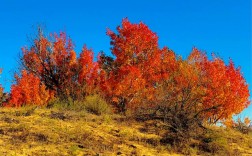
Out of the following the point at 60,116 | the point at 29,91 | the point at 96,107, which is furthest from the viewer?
the point at 29,91

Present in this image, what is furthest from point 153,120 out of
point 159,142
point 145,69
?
point 145,69

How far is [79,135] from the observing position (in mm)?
13328

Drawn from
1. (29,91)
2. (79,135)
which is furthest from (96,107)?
(29,91)

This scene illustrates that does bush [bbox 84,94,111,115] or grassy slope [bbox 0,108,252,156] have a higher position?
bush [bbox 84,94,111,115]

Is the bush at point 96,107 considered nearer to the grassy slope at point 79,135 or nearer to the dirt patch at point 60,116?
the grassy slope at point 79,135

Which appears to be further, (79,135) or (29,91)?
(29,91)

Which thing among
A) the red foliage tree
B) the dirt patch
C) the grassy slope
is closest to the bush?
the grassy slope

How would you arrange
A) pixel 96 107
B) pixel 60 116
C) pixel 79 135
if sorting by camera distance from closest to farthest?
pixel 79 135 < pixel 60 116 < pixel 96 107

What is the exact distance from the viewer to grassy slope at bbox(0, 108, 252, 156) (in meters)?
11.8

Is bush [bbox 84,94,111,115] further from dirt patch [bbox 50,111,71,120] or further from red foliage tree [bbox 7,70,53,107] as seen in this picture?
red foliage tree [bbox 7,70,53,107]

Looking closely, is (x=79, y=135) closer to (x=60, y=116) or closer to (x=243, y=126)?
(x=60, y=116)

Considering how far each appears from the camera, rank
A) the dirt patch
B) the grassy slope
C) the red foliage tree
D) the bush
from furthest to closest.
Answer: the red foliage tree, the bush, the dirt patch, the grassy slope

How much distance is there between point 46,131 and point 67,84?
22130 millimetres

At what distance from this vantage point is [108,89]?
3353 centimetres
